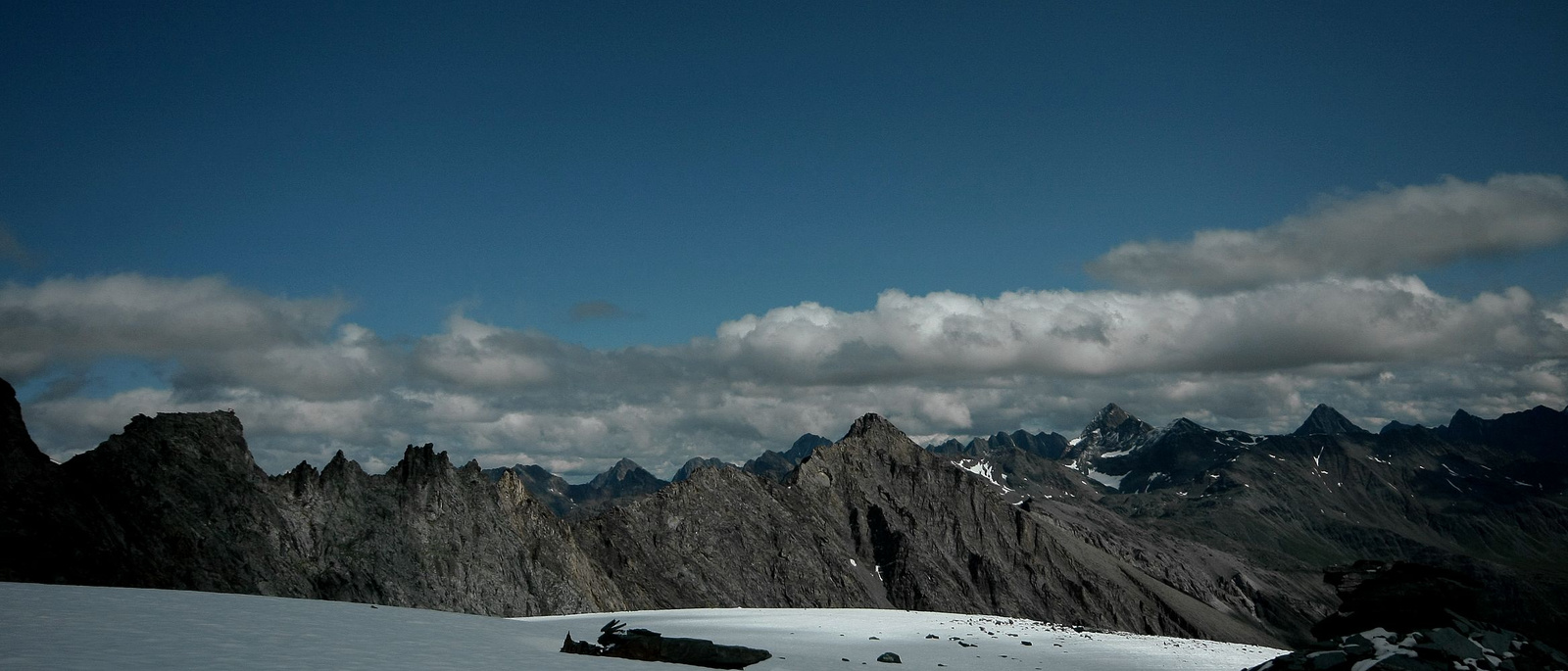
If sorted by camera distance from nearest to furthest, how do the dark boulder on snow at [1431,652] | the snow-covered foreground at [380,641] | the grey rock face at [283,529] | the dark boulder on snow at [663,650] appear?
the snow-covered foreground at [380,641] → the dark boulder on snow at [663,650] → the dark boulder on snow at [1431,652] → the grey rock face at [283,529]

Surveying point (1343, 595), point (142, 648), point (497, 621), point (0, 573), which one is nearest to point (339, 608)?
point (497, 621)

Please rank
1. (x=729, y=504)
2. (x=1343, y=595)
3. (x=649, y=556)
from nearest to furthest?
(x=1343, y=595) → (x=649, y=556) → (x=729, y=504)

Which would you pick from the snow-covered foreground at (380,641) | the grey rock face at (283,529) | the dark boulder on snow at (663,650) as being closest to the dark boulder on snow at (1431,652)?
the snow-covered foreground at (380,641)

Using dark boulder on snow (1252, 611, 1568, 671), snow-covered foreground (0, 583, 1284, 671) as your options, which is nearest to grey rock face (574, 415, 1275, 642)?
snow-covered foreground (0, 583, 1284, 671)

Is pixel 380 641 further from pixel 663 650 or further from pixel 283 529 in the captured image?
pixel 283 529

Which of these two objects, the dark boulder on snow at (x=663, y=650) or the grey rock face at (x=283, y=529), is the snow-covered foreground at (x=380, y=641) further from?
the grey rock face at (x=283, y=529)

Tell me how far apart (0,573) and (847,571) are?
133872 mm

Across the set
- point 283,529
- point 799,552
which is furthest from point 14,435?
point 799,552

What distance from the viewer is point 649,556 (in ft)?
454

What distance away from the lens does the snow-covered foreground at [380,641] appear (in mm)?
17938

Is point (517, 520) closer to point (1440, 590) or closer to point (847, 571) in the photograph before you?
point (847, 571)

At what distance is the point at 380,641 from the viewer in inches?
863

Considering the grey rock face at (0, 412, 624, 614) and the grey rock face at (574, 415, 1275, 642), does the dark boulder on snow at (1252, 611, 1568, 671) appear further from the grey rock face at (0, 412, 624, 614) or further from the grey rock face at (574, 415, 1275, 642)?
the grey rock face at (574, 415, 1275, 642)

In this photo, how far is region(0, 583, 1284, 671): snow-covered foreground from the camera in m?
17.9
